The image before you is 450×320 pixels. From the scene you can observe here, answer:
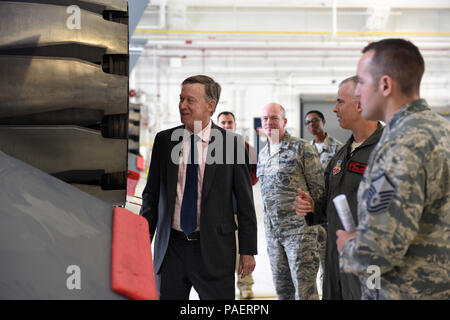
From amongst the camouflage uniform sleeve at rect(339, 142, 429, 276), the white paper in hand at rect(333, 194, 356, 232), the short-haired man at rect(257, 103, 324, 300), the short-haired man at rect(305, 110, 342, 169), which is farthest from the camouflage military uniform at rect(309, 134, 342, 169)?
the camouflage uniform sleeve at rect(339, 142, 429, 276)

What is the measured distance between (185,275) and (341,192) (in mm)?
745

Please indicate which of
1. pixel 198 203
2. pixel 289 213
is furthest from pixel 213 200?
pixel 289 213

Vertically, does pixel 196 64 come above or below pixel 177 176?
above

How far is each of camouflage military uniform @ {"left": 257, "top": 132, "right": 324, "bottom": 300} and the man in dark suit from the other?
3.49 feet

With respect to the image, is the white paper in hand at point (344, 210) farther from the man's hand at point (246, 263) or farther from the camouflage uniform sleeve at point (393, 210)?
the man's hand at point (246, 263)

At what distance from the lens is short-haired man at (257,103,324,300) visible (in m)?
2.98

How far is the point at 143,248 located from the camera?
0.76 meters

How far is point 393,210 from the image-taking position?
95cm

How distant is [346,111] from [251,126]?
8.45 metres

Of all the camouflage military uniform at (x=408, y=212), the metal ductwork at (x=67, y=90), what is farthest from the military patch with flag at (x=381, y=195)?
the metal ductwork at (x=67, y=90)

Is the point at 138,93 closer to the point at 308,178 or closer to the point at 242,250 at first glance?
the point at 308,178

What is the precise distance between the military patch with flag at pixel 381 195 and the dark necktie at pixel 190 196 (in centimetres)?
98

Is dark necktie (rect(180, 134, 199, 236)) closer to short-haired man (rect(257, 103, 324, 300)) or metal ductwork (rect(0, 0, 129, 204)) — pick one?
metal ductwork (rect(0, 0, 129, 204))
